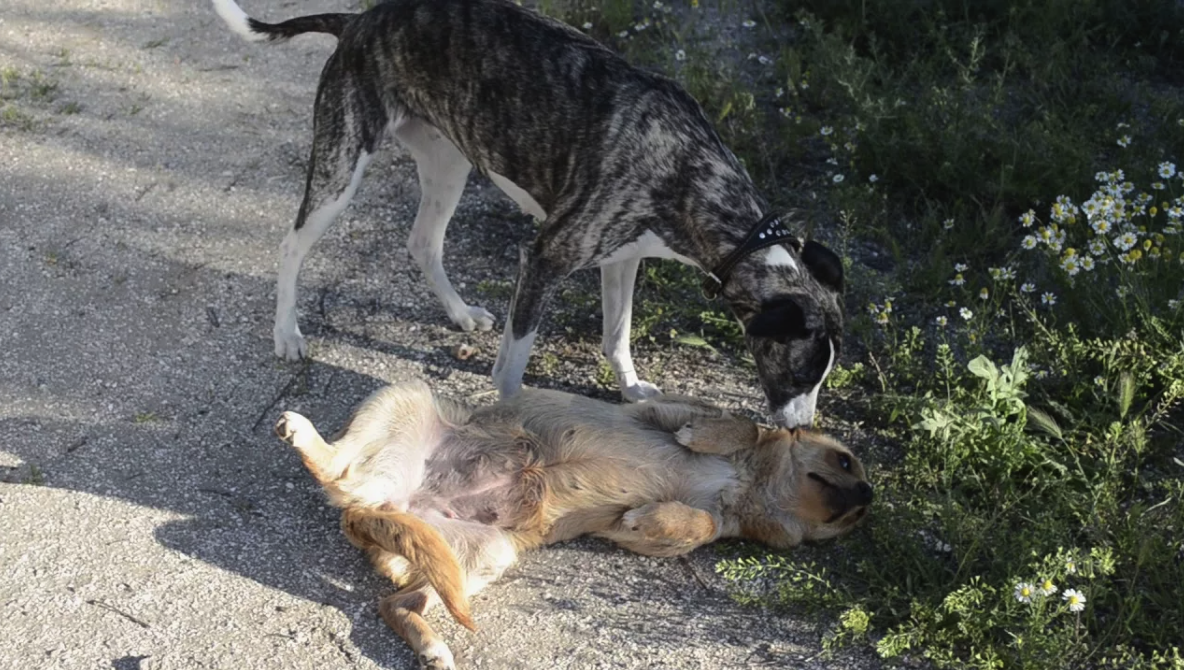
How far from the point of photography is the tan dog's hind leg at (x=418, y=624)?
13.3ft

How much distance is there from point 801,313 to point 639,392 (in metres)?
1.08

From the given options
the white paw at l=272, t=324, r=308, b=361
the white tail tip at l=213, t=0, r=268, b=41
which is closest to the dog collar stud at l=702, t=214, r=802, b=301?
the white paw at l=272, t=324, r=308, b=361

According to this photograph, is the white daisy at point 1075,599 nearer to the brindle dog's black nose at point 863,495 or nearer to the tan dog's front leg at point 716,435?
the brindle dog's black nose at point 863,495

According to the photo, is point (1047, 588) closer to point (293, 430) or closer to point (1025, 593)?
point (1025, 593)

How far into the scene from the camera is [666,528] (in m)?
4.41

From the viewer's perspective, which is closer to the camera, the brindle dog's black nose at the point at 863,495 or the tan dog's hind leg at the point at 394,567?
the tan dog's hind leg at the point at 394,567

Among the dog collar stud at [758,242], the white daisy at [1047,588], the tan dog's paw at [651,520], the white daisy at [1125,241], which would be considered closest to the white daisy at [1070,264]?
the white daisy at [1125,241]

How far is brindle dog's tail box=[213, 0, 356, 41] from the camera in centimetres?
545

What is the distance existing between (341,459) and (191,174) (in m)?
2.79

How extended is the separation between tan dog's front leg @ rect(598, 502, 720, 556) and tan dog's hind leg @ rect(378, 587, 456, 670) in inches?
27.6

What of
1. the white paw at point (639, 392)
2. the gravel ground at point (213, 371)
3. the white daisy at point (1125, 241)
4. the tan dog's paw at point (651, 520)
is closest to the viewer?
the gravel ground at point (213, 371)

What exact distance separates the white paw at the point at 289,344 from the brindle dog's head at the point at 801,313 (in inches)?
73.6

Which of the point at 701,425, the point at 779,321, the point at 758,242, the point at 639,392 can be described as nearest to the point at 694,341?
the point at 639,392

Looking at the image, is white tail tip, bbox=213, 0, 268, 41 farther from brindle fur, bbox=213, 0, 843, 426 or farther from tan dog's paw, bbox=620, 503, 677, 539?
tan dog's paw, bbox=620, 503, 677, 539
